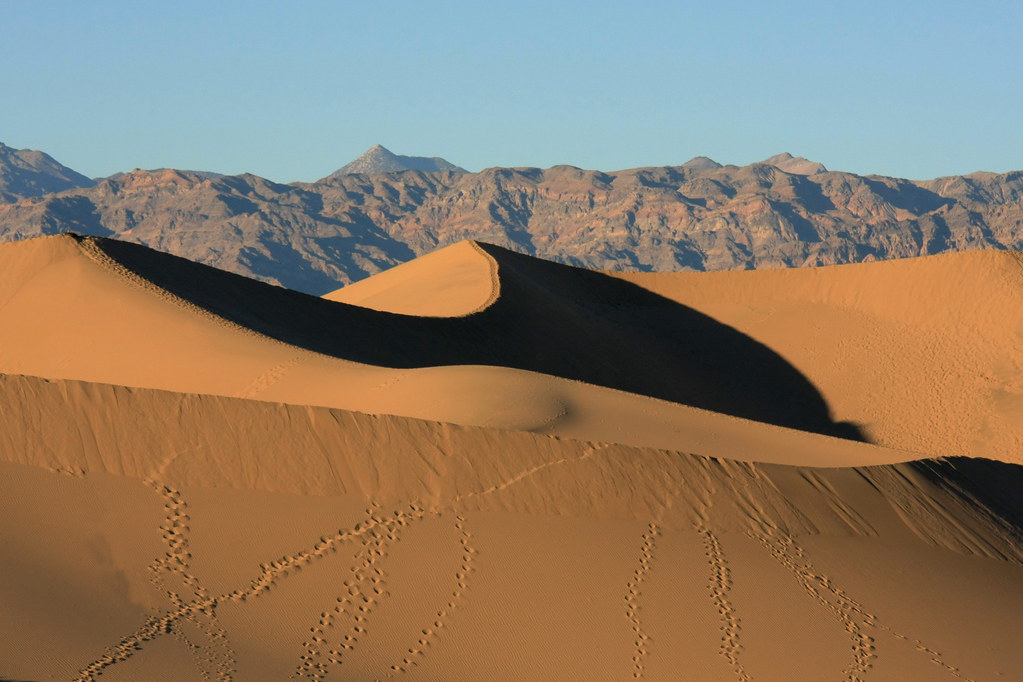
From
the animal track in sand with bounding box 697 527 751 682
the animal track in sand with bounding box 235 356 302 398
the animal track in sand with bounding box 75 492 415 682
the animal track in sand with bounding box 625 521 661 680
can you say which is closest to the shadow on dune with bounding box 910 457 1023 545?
the animal track in sand with bounding box 697 527 751 682

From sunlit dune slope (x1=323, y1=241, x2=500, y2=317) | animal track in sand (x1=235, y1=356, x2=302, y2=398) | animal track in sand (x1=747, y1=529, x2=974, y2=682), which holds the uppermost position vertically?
sunlit dune slope (x1=323, y1=241, x2=500, y2=317)

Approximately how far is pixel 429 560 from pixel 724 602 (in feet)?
10.2

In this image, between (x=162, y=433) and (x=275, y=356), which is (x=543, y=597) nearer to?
(x=162, y=433)

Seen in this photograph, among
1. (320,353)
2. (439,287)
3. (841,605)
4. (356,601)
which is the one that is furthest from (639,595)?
(439,287)

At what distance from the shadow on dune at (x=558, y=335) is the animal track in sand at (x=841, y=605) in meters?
17.2

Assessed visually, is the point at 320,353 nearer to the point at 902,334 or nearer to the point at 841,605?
the point at 841,605

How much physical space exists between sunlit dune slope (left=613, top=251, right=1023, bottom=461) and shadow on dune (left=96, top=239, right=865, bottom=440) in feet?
2.80

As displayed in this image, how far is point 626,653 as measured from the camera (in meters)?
12.6

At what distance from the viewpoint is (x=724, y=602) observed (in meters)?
13.7

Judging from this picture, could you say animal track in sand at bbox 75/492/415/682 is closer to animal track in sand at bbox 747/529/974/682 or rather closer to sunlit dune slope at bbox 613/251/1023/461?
animal track in sand at bbox 747/529/974/682

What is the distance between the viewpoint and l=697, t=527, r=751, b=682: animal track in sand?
42.2 feet

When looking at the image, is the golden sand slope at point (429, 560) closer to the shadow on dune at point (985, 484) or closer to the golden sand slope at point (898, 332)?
the shadow on dune at point (985, 484)

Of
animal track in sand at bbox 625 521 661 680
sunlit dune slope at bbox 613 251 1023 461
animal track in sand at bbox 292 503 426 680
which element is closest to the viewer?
animal track in sand at bbox 292 503 426 680

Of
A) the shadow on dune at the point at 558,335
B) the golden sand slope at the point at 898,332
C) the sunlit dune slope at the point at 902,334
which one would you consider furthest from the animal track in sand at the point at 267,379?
the sunlit dune slope at the point at 902,334
